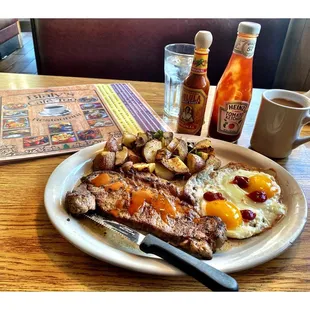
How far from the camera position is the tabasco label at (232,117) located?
105 cm

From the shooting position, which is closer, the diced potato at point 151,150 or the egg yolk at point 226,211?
the egg yolk at point 226,211

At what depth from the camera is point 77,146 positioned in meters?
1.06

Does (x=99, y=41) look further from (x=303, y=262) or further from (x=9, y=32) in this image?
(x=9, y=32)

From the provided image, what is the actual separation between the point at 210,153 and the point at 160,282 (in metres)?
0.49

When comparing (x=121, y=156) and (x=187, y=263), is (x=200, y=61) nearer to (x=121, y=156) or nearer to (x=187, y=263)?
(x=121, y=156)

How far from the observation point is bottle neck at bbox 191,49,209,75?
39.4 inches

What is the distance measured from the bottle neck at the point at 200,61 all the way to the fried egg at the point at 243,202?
0.35 m

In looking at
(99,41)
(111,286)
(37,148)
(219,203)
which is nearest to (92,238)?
(111,286)

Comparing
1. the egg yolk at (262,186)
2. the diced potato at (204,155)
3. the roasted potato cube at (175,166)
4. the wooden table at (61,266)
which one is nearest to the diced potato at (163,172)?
the roasted potato cube at (175,166)

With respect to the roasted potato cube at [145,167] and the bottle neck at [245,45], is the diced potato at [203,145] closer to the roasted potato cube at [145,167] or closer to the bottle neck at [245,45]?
the roasted potato cube at [145,167]

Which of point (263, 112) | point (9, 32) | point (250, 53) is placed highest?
point (250, 53)

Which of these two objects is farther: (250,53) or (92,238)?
(250,53)

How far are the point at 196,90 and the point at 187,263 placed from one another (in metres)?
0.64

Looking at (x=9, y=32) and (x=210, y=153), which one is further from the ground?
(x=210, y=153)
